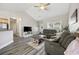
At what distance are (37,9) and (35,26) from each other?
35cm

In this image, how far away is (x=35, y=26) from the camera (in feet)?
6.89

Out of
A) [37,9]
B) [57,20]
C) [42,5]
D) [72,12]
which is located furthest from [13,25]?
[72,12]

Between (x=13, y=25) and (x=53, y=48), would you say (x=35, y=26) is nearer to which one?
(x=13, y=25)

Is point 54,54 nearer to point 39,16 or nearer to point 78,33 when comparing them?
point 78,33

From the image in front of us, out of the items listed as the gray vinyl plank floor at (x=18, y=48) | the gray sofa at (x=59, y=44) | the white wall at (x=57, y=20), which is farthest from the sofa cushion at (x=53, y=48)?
the white wall at (x=57, y=20)

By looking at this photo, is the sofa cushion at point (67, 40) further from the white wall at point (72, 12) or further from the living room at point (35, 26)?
the white wall at point (72, 12)

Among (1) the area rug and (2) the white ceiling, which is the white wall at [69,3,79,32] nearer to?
(2) the white ceiling

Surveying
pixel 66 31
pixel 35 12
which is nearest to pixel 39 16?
pixel 35 12

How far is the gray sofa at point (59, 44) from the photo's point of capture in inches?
76.1

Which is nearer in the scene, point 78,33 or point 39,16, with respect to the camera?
point 78,33

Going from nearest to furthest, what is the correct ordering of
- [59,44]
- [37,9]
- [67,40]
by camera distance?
[67,40] < [37,9] < [59,44]

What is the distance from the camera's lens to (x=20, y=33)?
2.09 m

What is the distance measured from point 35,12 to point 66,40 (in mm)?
856

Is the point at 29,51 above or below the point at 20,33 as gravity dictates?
below
